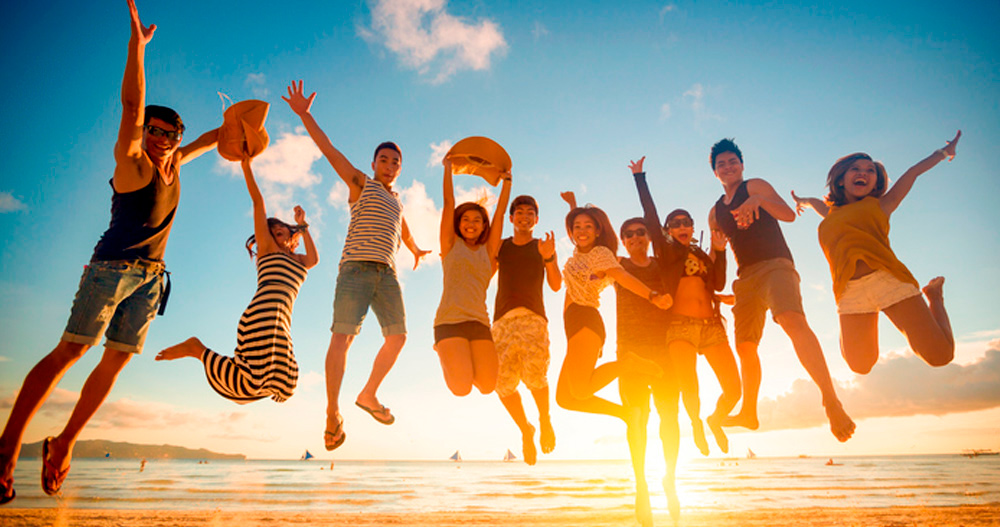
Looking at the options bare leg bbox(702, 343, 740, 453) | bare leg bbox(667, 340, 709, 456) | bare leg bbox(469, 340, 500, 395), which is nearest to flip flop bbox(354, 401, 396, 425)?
bare leg bbox(469, 340, 500, 395)

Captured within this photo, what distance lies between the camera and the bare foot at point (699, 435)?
6315 millimetres

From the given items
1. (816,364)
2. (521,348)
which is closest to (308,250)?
(521,348)

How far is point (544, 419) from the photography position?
6.33 m

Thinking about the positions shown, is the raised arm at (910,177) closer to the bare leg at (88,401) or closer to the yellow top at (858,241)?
the yellow top at (858,241)

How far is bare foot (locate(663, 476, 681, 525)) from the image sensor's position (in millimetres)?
5953

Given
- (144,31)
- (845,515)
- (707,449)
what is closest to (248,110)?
(144,31)

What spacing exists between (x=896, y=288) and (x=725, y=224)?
1.99 metres

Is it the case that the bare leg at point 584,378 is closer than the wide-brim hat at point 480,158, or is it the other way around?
the bare leg at point 584,378

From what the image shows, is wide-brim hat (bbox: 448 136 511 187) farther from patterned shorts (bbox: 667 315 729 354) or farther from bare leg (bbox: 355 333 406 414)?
patterned shorts (bbox: 667 315 729 354)

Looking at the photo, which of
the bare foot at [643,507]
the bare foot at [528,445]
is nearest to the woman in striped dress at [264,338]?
the bare foot at [528,445]

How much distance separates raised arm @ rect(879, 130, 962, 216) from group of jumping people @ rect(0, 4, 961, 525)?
2 cm

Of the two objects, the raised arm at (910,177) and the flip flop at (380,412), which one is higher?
the raised arm at (910,177)

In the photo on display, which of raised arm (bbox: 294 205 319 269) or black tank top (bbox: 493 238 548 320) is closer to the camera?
raised arm (bbox: 294 205 319 269)

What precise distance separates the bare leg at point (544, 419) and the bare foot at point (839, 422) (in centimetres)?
317
